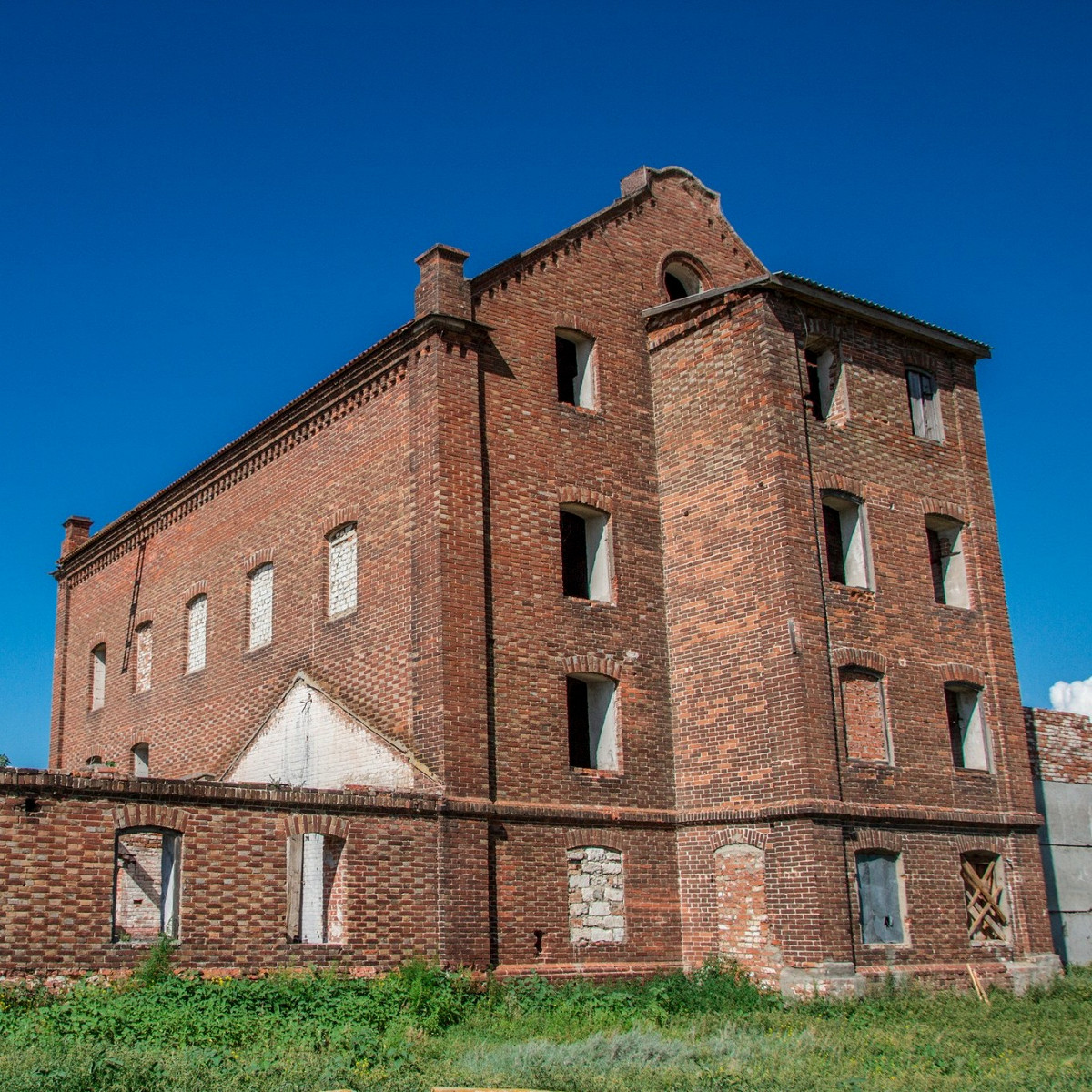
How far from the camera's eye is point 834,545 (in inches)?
803

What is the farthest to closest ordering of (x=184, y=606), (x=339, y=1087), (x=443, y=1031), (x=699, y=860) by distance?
1. (x=184, y=606)
2. (x=699, y=860)
3. (x=443, y=1031)
4. (x=339, y=1087)

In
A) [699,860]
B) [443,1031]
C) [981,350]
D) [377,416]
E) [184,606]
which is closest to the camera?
[443,1031]

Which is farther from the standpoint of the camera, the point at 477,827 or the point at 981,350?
the point at 981,350

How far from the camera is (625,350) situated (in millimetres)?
21359

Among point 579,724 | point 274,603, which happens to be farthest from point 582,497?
point 274,603

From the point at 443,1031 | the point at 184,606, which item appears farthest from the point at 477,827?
the point at 184,606

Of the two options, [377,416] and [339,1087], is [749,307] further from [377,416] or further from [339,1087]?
[339,1087]

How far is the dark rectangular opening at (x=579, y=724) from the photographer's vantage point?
20156 millimetres

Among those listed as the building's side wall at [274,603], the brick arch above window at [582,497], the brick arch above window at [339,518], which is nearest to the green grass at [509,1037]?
the building's side wall at [274,603]

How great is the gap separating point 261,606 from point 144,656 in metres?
5.28

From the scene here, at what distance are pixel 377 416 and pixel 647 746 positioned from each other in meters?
6.55

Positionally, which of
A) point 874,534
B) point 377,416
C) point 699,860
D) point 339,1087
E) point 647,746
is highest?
point 377,416

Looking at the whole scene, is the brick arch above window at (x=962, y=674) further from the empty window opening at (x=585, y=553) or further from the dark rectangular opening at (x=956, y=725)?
the empty window opening at (x=585, y=553)

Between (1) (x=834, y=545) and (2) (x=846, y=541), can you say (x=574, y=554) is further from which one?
(2) (x=846, y=541)
